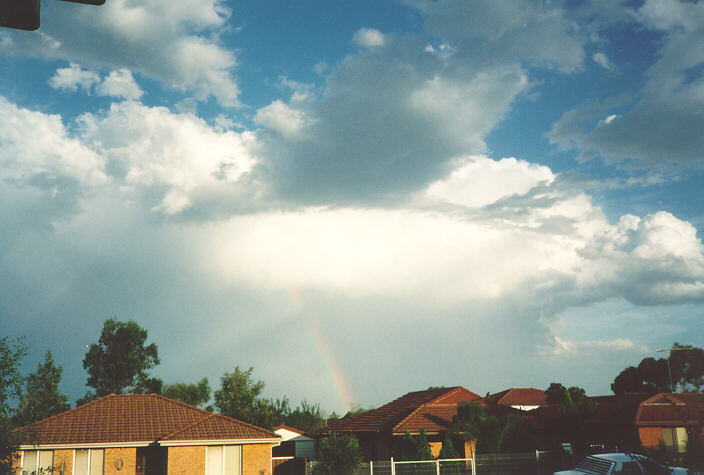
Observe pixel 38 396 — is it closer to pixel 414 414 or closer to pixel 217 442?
pixel 217 442

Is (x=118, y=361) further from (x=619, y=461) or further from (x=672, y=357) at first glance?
(x=672, y=357)

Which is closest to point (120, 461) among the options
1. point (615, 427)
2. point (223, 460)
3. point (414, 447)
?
point (223, 460)

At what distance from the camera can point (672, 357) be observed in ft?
322

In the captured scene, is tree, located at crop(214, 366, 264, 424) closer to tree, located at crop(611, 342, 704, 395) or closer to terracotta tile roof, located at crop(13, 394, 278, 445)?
terracotta tile roof, located at crop(13, 394, 278, 445)

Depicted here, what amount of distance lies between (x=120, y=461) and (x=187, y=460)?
367cm

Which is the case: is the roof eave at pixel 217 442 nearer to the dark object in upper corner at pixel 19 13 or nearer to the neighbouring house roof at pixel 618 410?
the neighbouring house roof at pixel 618 410

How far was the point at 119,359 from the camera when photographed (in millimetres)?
81062

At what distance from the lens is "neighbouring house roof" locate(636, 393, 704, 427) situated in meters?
35.6

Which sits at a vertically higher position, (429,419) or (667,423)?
(429,419)

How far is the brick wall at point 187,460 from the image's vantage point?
3206 cm

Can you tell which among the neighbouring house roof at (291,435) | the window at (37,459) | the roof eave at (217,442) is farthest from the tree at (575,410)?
the window at (37,459)

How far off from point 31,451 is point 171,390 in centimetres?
6465

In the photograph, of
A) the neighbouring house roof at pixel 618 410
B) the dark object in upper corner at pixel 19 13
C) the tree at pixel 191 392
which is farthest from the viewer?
the tree at pixel 191 392

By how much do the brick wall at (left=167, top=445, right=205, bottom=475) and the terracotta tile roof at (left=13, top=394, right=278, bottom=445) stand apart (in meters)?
0.67
